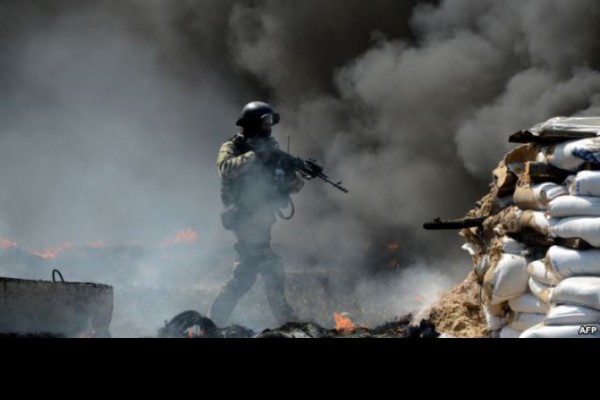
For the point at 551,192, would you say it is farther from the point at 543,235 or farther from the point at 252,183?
the point at 252,183

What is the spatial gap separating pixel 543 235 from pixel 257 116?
4.06 metres

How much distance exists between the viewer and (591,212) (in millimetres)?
3295

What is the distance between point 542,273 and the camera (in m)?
3.55

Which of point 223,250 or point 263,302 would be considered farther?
point 223,250

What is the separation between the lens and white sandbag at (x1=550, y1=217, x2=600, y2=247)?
10.6ft

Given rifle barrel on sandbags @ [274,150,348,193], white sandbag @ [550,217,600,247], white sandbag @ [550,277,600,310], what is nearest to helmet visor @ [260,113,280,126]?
rifle barrel on sandbags @ [274,150,348,193]

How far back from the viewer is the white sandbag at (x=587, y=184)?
329 centimetres

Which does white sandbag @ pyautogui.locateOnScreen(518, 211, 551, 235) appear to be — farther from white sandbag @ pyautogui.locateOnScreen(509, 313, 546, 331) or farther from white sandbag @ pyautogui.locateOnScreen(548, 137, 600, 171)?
white sandbag @ pyautogui.locateOnScreen(509, 313, 546, 331)

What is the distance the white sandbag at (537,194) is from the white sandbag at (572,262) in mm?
325

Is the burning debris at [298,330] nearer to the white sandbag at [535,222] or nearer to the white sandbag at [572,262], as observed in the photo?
the white sandbag at [535,222]

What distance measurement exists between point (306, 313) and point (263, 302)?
2.45 ft

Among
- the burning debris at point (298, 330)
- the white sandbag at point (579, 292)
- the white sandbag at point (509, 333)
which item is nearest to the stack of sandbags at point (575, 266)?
the white sandbag at point (579, 292)
